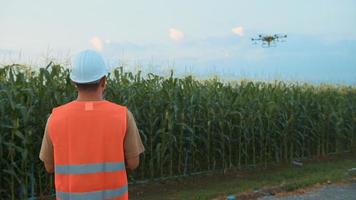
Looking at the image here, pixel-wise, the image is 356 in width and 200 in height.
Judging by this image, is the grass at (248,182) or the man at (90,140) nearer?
the man at (90,140)

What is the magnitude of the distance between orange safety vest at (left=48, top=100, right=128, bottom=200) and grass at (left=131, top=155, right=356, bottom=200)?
560 centimetres

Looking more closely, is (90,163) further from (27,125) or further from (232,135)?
(232,135)

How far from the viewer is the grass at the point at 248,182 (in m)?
9.19

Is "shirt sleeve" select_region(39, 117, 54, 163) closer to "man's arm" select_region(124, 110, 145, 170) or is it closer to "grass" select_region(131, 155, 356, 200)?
"man's arm" select_region(124, 110, 145, 170)

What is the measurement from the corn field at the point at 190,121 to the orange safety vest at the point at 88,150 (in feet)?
15.7

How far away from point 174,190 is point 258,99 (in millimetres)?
3989

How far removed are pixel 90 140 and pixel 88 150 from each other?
60 mm

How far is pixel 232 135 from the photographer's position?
11.9 metres

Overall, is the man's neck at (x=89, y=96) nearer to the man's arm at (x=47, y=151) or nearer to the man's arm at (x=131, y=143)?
the man's arm at (x=131, y=143)

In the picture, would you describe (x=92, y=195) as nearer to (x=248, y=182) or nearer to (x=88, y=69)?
(x=88, y=69)

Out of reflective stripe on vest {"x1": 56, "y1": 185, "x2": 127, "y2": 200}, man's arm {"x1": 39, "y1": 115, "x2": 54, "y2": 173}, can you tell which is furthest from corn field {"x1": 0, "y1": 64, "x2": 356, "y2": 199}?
reflective stripe on vest {"x1": 56, "y1": 185, "x2": 127, "y2": 200}

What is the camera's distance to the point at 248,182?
34.5 ft

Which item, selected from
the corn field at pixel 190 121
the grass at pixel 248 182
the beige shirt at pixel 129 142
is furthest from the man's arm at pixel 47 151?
the grass at pixel 248 182

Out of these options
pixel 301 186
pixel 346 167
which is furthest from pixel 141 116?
pixel 346 167
